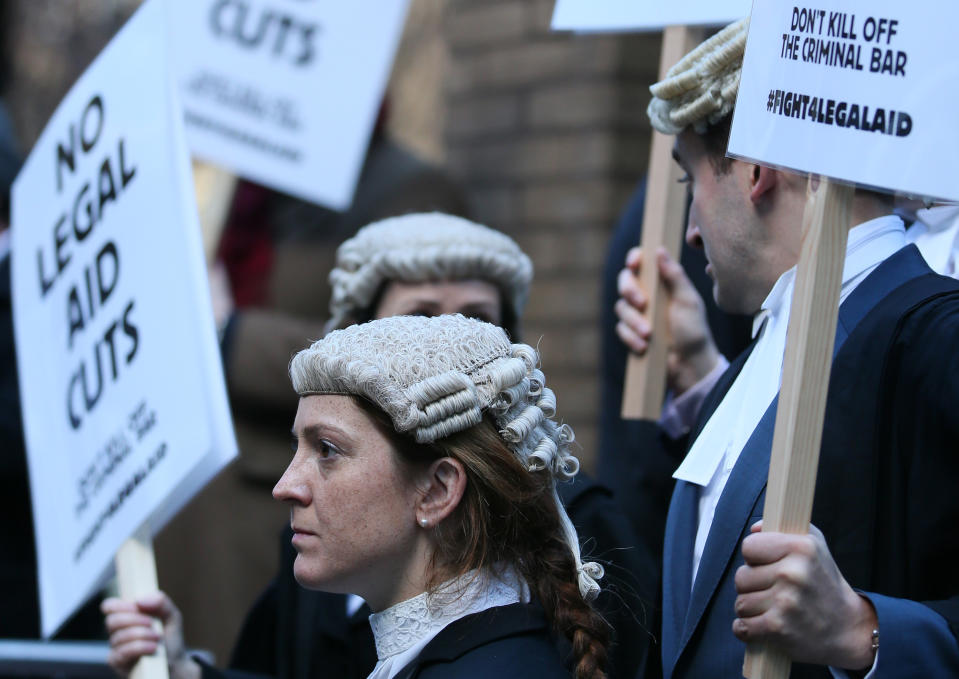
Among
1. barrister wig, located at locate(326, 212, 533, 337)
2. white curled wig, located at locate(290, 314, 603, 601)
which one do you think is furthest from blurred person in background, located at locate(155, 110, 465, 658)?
white curled wig, located at locate(290, 314, 603, 601)

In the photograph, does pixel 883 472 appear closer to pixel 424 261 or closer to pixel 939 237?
pixel 939 237

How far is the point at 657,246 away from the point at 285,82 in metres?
1.92

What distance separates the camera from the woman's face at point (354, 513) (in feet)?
7.72

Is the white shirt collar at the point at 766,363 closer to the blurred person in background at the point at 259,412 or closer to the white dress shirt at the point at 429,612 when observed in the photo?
the white dress shirt at the point at 429,612

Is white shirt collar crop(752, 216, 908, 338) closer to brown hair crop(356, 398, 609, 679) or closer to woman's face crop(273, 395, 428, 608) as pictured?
brown hair crop(356, 398, 609, 679)

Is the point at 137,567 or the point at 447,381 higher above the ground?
the point at 447,381

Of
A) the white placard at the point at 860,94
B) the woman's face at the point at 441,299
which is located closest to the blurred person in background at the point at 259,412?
the woman's face at the point at 441,299

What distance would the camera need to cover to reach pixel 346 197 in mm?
4535

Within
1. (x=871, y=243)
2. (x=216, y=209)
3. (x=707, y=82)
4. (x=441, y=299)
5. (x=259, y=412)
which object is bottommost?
(x=259, y=412)

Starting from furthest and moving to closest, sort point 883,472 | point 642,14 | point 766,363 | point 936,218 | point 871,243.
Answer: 1. point 642,14
2. point 936,218
3. point 766,363
4. point 871,243
5. point 883,472

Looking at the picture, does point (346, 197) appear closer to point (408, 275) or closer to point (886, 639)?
point (408, 275)

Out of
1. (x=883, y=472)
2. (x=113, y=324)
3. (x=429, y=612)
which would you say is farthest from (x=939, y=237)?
(x=113, y=324)

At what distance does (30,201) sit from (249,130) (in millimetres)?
1310

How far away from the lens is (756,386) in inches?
94.7
